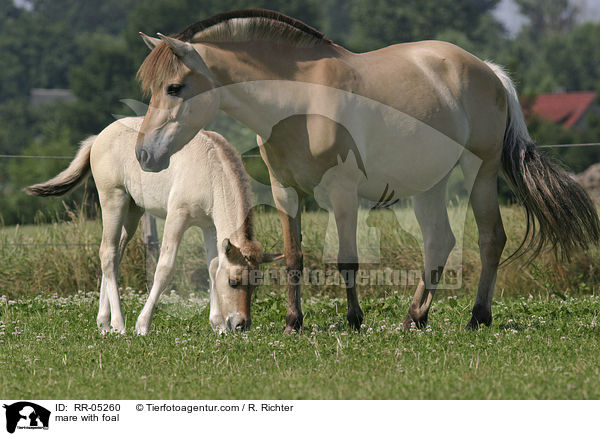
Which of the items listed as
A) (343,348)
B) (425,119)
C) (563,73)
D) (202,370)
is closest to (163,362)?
(202,370)

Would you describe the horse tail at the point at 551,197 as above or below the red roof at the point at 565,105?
below

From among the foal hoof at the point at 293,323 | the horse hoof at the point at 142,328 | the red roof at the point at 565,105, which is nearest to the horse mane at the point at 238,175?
the foal hoof at the point at 293,323

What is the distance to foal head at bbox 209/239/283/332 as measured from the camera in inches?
255

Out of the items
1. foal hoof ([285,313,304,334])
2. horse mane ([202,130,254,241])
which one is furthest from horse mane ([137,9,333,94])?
foal hoof ([285,313,304,334])

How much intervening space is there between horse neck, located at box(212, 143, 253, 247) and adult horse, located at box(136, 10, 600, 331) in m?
0.41

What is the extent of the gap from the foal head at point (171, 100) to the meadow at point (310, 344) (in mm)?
1496

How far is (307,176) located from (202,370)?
5.81 feet

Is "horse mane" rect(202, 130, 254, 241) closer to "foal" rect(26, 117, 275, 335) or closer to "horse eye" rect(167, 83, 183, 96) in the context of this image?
"foal" rect(26, 117, 275, 335)

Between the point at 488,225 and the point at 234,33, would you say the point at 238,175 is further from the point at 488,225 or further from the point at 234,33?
the point at 488,225

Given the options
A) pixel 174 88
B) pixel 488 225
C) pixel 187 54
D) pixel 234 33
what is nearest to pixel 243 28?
pixel 234 33

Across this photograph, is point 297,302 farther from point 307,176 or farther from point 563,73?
point 563,73

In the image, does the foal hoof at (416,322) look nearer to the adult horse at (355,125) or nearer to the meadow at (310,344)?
the adult horse at (355,125)
